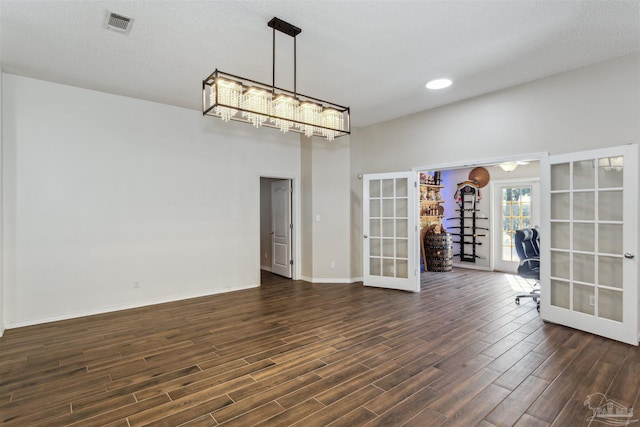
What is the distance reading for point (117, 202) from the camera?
170 inches

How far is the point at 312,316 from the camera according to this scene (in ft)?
13.2

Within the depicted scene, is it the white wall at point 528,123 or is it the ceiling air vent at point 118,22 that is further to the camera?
the white wall at point 528,123

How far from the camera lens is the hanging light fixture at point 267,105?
8.55ft

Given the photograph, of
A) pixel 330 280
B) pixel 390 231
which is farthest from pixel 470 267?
pixel 330 280

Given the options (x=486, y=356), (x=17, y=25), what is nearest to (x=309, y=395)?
(x=486, y=356)

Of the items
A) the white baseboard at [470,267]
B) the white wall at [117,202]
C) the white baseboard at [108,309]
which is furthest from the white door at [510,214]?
the white baseboard at [108,309]

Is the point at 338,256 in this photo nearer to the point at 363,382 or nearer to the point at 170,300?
the point at 170,300

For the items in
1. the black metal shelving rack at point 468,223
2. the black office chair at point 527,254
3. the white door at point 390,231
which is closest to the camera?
the black office chair at point 527,254

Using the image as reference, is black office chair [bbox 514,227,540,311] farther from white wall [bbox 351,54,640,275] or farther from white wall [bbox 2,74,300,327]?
white wall [bbox 2,74,300,327]

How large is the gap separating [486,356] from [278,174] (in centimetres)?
429

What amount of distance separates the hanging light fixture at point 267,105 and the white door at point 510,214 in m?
5.50

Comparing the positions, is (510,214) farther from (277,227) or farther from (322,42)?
(322,42)

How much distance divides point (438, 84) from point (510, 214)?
4.56m

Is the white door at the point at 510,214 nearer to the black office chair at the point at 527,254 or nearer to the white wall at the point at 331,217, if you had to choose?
the black office chair at the point at 527,254
